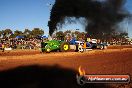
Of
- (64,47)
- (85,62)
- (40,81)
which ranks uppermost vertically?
(64,47)

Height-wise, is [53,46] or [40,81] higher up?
[53,46]

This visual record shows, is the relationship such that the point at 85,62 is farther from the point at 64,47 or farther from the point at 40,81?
the point at 64,47

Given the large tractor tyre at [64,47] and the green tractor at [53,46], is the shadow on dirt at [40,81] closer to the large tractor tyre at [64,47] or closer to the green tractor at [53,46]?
the green tractor at [53,46]

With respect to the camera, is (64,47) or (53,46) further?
(64,47)

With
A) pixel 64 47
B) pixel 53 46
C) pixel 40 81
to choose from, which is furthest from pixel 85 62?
pixel 64 47

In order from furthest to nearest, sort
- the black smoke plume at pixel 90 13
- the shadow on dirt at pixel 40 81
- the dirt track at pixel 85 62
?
the black smoke plume at pixel 90 13, the dirt track at pixel 85 62, the shadow on dirt at pixel 40 81

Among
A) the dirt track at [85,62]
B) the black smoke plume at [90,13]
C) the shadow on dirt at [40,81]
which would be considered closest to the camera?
the shadow on dirt at [40,81]

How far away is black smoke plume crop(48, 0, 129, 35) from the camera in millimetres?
29750

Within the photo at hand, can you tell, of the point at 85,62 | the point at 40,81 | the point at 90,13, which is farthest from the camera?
the point at 90,13

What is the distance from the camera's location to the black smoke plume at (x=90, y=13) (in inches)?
1171

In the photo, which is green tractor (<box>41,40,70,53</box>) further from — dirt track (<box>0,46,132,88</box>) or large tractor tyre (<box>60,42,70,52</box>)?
dirt track (<box>0,46,132,88</box>)

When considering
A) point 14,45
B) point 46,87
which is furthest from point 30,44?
point 46,87

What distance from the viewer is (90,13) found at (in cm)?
3070

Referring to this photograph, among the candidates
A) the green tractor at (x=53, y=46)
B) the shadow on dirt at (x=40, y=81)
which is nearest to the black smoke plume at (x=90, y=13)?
the green tractor at (x=53, y=46)
